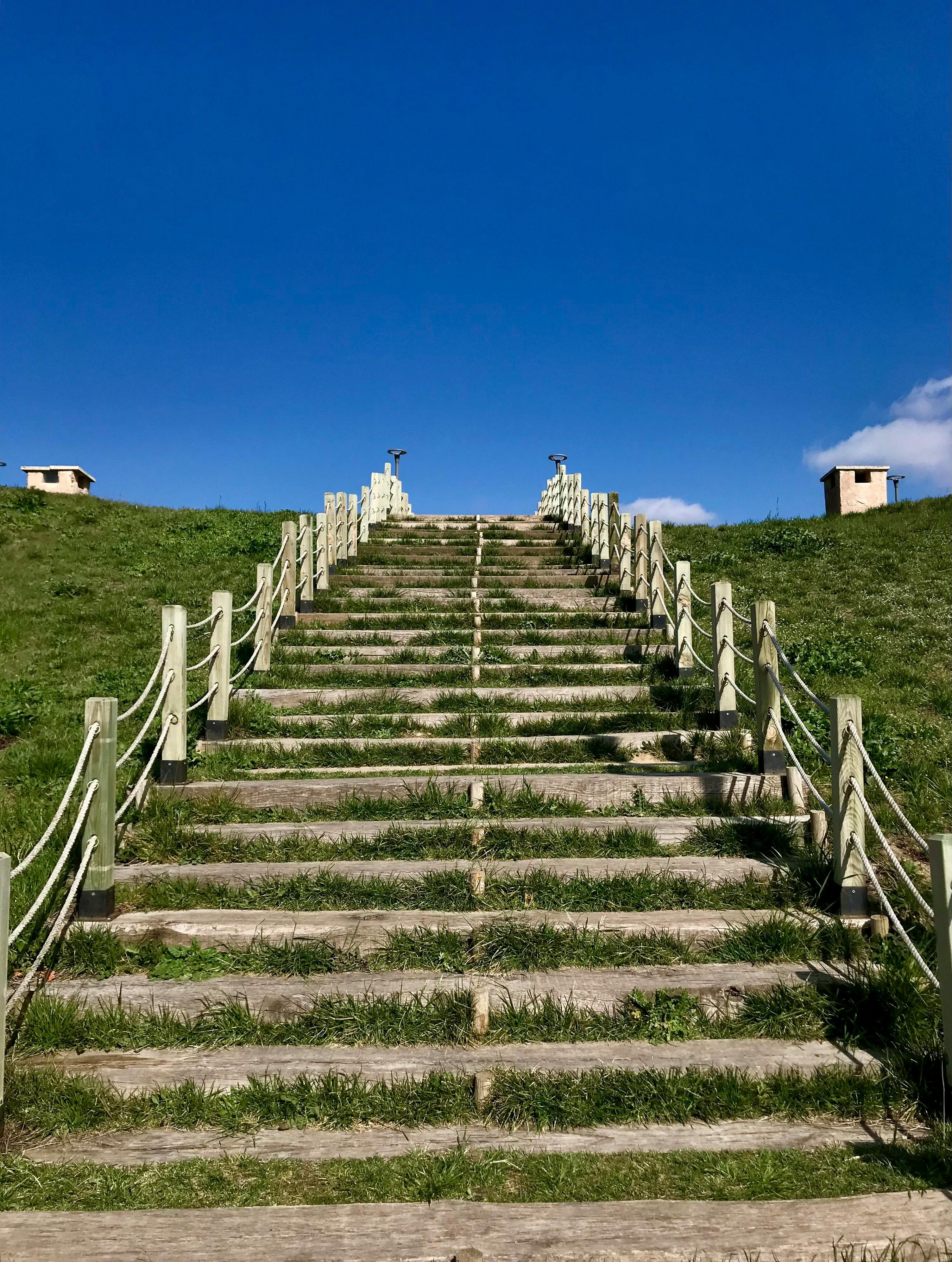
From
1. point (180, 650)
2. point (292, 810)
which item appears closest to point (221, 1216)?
point (292, 810)

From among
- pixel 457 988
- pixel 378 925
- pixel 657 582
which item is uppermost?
pixel 657 582

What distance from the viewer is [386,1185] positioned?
2.87 m

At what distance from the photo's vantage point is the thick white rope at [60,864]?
3.73 m

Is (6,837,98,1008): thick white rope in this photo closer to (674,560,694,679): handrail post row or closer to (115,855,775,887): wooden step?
(115,855,775,887): wooden step

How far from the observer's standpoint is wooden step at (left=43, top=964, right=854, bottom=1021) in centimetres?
385

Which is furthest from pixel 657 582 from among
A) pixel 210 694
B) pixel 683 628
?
pixel 210 694

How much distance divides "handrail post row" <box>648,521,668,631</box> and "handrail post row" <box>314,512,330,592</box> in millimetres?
5046

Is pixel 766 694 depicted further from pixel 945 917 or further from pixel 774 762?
pixel 945 917

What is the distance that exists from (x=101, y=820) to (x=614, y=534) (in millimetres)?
9213

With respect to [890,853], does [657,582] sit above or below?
above

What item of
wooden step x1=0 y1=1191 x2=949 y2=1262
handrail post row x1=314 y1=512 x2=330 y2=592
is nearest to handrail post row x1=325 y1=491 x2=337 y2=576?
handrail post row x1=314 y1=512 x2=330 y2=592

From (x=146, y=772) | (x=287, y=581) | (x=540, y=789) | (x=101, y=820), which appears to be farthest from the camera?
(x=287, y=581)

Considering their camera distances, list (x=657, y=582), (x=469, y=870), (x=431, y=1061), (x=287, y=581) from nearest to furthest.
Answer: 1. (x=431, y=1061)
2. (x=469, y=870)
3. (x=657, y=582)
4. (x=287, y=581)

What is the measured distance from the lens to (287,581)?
32.7 feet
